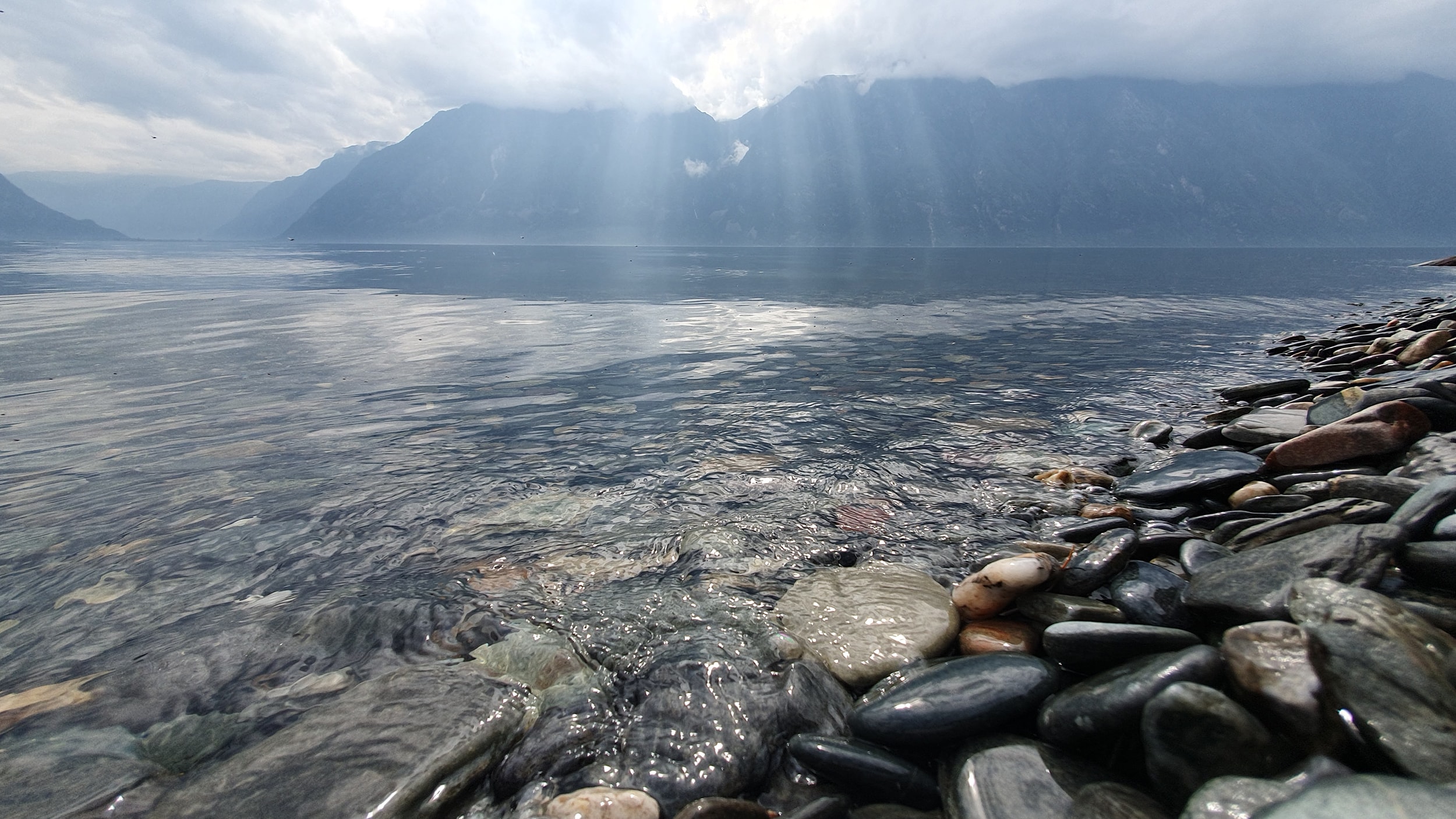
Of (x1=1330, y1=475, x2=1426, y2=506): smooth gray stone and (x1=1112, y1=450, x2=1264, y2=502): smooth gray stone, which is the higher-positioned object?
(x1=1330, y1=475, x2=1426, y2=506): smooth gray stone

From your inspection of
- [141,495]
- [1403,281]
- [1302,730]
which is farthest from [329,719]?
[1403,281]

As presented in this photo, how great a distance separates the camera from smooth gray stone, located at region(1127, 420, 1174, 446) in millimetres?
9750

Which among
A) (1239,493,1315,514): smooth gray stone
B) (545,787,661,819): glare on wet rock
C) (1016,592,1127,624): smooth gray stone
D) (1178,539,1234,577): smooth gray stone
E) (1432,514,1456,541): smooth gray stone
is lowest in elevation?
(545,787,661,819): glare on wet rock

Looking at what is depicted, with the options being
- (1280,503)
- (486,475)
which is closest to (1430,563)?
(1280,503)

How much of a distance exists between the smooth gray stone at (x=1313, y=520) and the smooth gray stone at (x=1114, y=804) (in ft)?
10.5

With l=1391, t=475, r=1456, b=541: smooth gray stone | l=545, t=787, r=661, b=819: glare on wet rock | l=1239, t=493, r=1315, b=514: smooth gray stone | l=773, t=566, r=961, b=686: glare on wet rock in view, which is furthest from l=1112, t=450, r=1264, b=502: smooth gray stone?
l=545, t=787, r=661, b=819: glare on wet rock

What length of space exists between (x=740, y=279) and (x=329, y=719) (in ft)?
188

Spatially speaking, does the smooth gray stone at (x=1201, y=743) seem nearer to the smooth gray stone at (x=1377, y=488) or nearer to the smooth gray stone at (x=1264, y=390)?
the smooth gray stone at (x=1377, y=488)

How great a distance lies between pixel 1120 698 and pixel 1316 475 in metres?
5.00

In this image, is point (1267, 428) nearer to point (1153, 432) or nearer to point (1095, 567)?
point (1153, 432)

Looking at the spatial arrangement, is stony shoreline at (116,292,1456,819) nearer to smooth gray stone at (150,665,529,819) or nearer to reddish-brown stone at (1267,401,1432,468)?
smooth gray stone at (150,665,529,819)

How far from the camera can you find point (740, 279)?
2339 inches

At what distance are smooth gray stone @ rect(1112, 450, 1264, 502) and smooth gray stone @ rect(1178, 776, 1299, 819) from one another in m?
5.15

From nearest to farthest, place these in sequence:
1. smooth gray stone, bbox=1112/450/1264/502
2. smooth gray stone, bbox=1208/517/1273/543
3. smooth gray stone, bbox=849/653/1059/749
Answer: smooth gray stone, bbox=849/653/1059/749
smooth gray stone, bbox=1208/517/1273/543
smooth gray stone, bbox=1112/450/1264/502
